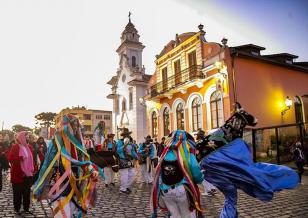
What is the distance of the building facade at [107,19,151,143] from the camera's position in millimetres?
36375

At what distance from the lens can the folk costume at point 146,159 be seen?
43.0 feet

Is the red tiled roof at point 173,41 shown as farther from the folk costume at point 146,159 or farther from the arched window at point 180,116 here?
the folk costume at point 146,159

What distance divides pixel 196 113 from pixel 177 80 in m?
3.42

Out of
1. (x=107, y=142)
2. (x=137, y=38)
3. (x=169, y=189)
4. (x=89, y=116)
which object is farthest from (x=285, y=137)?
(x=89, y=116)

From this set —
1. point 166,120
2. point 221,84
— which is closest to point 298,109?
point 221,84

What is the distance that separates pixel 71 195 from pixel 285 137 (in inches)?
533

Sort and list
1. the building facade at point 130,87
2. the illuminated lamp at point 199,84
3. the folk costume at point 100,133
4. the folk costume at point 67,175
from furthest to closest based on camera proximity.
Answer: the building facade at point 130,87 → the illuminated lamp at point 199,84 → the folk costume at point 100,133 → the folk costume at point 67,175

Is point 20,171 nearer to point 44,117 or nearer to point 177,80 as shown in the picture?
point 177,80

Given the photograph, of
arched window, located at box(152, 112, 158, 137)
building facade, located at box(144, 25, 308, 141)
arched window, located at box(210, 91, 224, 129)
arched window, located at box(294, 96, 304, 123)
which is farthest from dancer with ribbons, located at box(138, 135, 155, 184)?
arched window, located at box(294, 96, 304, 123)

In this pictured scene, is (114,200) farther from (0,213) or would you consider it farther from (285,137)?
(285,137)

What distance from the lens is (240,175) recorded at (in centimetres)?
475

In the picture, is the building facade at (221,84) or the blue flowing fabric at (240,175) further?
the building facade at (221,84)

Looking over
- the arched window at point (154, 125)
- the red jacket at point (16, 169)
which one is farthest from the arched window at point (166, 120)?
the red jacket at point (16, 169)

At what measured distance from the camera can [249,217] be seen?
6.39 m
